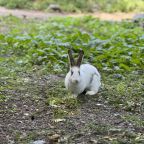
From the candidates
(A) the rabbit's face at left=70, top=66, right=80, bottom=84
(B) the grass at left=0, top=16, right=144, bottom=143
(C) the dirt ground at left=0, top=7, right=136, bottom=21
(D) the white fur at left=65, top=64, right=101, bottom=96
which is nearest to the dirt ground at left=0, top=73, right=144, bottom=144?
(B) the grass at left=0, top=16, right=144, bottom=143

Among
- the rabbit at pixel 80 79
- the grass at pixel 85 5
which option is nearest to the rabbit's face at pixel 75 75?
the rabbit at pixel 80 79

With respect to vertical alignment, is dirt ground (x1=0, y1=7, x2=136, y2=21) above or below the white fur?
below

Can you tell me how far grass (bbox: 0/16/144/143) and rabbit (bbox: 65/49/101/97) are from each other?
0.41 feet

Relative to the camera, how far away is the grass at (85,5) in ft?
64.1

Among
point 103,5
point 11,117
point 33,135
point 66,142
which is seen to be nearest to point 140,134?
point 66,142

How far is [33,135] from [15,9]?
14.7m

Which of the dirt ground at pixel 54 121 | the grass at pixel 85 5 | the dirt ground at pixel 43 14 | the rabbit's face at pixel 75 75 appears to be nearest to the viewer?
the dirt ground at pixel 54 121

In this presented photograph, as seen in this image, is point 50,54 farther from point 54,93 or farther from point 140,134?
point 140,134

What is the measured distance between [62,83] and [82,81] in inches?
37.6

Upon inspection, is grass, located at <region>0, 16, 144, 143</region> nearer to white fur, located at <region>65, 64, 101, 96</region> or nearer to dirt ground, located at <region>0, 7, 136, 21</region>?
white fur, located at <region>65, 64, 101, 96</region>

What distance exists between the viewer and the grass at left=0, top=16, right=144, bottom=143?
4848 millimetres

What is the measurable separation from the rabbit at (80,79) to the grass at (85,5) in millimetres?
13442

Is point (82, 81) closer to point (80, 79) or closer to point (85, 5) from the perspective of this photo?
point (80, 79)

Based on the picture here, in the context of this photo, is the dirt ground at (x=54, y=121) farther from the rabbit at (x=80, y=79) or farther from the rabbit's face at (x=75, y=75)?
the rabbit's face at (x=75, y=75)
